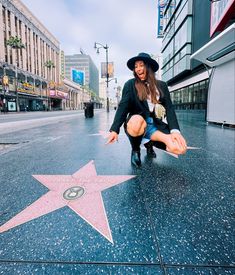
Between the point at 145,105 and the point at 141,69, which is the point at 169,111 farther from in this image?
the point at 141,69

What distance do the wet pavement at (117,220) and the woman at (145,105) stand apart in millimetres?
503

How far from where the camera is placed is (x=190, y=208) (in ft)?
4.94

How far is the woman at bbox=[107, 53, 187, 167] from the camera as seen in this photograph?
2332 mm

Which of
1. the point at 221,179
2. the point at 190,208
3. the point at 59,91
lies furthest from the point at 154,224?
the point at 59,91

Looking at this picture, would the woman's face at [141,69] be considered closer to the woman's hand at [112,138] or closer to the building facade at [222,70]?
the woman's hand at [112,138]

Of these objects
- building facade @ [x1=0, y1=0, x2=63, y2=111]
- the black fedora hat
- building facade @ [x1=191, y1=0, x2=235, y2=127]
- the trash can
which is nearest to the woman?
the black fedora hat

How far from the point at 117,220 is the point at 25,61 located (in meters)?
55.8

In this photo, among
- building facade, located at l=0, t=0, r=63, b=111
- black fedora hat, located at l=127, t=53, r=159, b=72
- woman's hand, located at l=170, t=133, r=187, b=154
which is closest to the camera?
woman's hand, located at l=170, t=133, r=187, b=154

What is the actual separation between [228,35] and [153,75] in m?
4.32

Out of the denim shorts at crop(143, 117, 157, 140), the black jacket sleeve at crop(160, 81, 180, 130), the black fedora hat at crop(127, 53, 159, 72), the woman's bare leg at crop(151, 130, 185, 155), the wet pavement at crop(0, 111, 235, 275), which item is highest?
the black fedora hat at crop(127, 53, 159, 72)

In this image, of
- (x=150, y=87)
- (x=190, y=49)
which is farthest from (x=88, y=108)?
(x=190, y=49)

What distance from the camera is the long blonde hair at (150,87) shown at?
2.39 metres

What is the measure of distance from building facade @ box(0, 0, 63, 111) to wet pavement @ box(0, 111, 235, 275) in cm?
4096

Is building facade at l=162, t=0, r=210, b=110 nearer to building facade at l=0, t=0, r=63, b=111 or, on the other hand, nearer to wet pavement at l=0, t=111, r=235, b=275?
wet pavement at l=0, t=111, r=235, b=275
